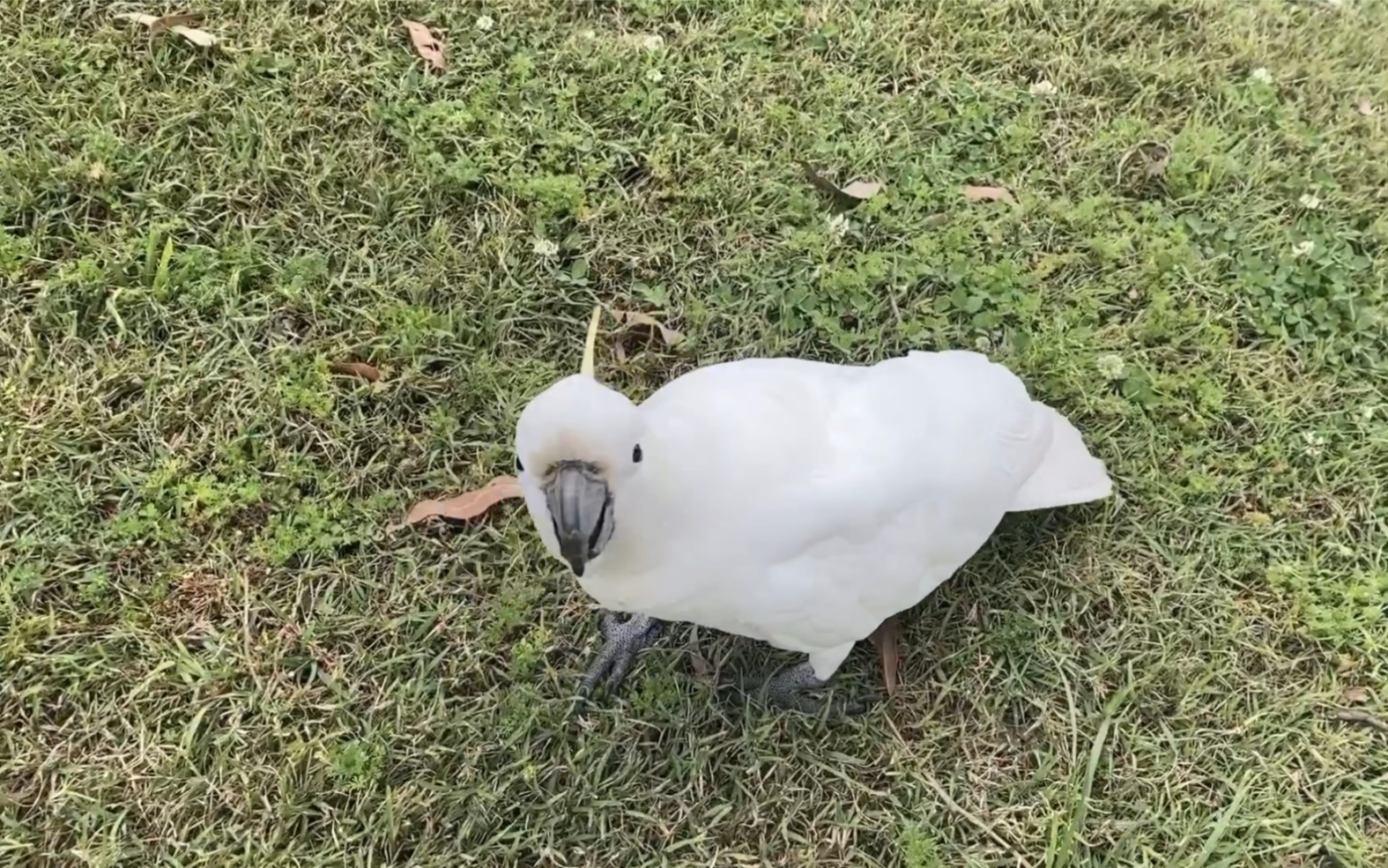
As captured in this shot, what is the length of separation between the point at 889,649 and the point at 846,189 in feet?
4.13

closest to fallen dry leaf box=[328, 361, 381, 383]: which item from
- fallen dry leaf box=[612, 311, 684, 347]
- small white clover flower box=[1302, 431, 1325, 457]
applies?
fallen dry leaf box=[612, 311, 684, 347]

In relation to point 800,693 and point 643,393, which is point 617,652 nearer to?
point 800,693

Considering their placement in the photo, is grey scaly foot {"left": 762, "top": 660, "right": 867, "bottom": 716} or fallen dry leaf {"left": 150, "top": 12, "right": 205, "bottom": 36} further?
fallen dry leaf {"left": 150, "top": 12, "right": 205, "bottom": 36}

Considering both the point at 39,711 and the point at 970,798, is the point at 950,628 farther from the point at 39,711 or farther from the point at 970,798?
the point at 39,711

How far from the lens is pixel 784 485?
5.83ft

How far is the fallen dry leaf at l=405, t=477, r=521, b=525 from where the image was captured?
7.74 feet

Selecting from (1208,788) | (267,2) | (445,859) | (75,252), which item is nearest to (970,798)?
(1208,788)

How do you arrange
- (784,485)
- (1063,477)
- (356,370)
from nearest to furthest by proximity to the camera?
(784,485) → (1063,477) → (356,370)

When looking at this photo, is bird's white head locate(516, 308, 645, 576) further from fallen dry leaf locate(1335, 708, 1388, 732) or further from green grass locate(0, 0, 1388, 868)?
fallen dry leaf locate(1335, 708, 1388, 732)

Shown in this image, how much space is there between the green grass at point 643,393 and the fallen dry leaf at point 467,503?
0.04 meters

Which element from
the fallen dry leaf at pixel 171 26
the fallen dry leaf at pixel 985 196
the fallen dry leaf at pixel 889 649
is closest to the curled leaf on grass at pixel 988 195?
the fallen dry leaf at pixel 985 196

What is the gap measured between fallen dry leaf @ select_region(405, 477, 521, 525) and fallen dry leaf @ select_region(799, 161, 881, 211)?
1.18 metres

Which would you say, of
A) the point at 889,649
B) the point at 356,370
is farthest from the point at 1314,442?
the point at 356,370

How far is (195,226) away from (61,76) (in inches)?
24.2
